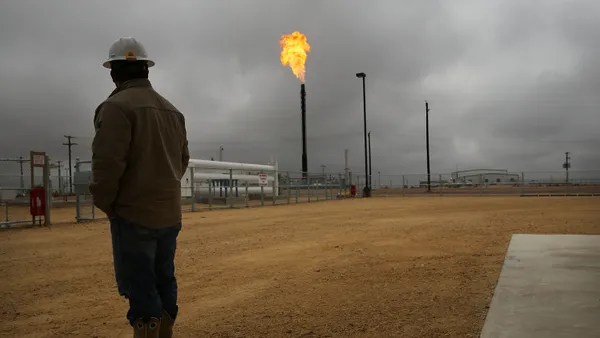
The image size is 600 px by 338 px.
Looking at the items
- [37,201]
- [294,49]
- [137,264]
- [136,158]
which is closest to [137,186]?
[136,158]

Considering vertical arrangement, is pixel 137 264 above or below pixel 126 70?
below

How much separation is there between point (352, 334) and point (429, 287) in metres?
1.58

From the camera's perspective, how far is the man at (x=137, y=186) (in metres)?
2.37

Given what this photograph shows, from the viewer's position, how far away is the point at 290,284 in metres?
5.07

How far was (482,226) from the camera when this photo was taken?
1003 cm

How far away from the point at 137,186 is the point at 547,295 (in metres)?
3.42

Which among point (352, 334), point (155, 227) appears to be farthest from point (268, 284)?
point (155, 227)

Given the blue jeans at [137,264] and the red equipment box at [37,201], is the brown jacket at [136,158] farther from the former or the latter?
the red equipment box at [37,201]

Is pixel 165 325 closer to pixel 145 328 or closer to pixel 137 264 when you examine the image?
pixel 145 328

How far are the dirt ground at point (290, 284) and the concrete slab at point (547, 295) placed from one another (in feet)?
0.73

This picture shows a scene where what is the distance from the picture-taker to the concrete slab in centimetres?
302

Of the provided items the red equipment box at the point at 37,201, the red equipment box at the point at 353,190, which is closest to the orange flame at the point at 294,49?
the red equipment box at the point at 353,190

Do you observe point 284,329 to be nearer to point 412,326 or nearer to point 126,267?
point 412,326

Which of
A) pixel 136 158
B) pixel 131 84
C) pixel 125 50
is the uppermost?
pixel 125 50
